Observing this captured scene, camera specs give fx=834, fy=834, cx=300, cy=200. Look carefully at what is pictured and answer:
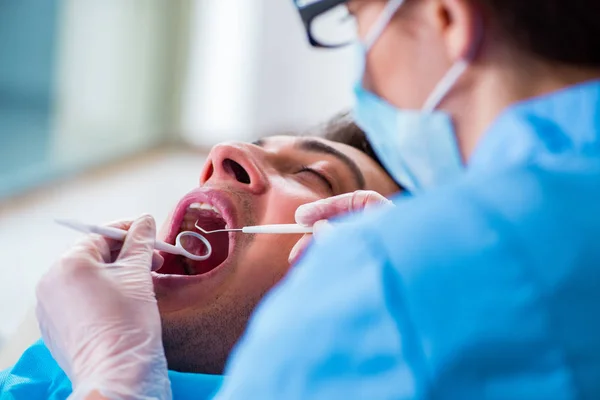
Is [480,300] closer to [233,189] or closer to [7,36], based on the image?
[233,189]

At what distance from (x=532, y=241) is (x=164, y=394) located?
582 millimetres

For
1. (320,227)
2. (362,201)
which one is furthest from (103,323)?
(362,201)

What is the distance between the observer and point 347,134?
1908mm

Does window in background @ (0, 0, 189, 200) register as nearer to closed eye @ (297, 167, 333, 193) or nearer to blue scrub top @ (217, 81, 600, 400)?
closed eye @ (297, 167, 333, 193)

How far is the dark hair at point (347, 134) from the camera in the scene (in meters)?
1.85

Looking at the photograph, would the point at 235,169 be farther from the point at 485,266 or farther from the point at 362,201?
the point at 485,266

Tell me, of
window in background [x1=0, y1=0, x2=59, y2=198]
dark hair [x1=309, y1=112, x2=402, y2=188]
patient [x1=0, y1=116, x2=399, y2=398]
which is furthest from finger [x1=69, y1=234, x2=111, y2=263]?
window in background [x1=0, y1=0, x2=59, y2=198]

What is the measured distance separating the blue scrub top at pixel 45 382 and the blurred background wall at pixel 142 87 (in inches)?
93.2

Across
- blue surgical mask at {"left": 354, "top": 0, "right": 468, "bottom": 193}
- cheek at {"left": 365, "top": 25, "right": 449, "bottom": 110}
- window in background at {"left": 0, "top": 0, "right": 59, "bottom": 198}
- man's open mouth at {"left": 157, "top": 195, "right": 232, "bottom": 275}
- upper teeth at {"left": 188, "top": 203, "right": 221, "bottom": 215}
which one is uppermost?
cheek at {"left": 365, "top": 25, "right": 449, "bottom": 110}

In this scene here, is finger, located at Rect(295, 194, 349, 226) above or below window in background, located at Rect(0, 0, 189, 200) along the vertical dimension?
above

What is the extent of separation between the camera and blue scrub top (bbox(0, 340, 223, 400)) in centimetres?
134

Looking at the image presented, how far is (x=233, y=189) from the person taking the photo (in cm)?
151

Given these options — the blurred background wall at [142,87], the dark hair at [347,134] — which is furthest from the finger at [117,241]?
the blurred background wall at [142,87]

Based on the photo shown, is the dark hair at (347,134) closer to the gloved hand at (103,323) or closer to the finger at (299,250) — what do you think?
the finger at (299,250)
